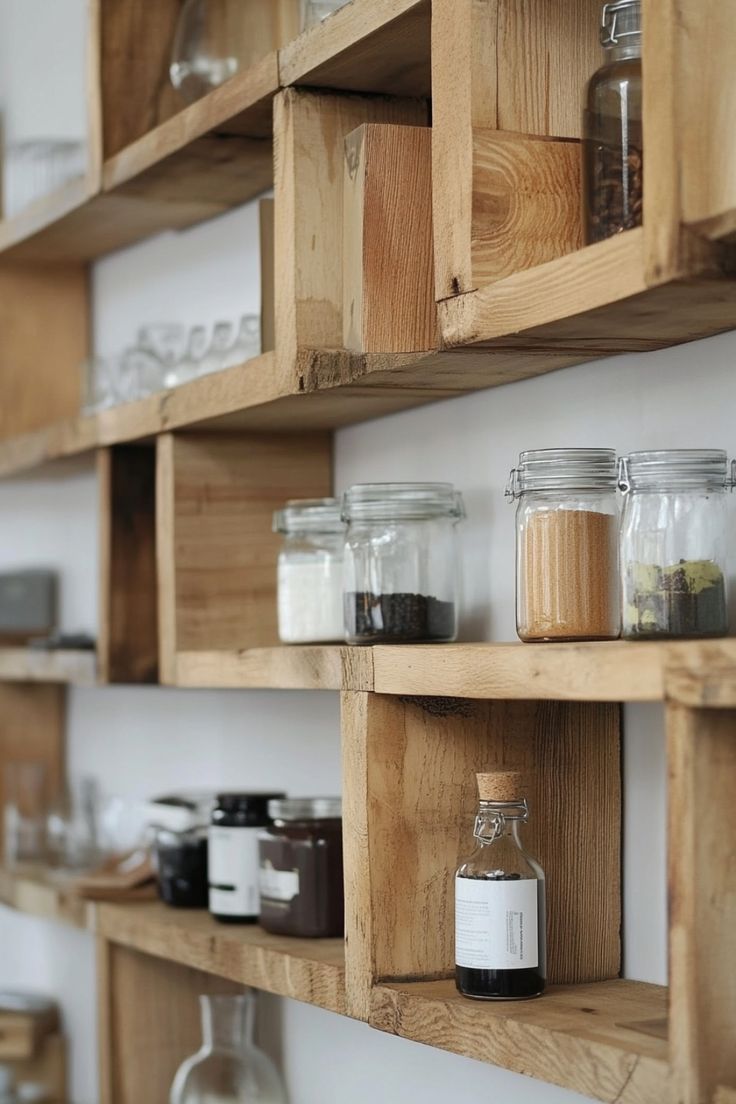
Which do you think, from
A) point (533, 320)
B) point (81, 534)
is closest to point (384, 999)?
point (533, 320)

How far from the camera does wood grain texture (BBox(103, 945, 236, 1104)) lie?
1958 millimetres

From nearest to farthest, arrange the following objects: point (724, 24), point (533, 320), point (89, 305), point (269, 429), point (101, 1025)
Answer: point (724, 24) → point (533, 320) → point (269, 429) → point (101, 1025) → point (89, 305)

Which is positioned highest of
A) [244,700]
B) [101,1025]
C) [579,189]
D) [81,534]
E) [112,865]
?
[579,189]

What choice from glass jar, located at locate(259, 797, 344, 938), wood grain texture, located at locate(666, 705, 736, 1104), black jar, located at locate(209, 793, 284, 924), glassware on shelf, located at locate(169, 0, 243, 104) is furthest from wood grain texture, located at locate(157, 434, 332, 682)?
wood grain texture, located at locate(666, 705, 736, 1104)

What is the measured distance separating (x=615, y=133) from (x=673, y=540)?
30 cm

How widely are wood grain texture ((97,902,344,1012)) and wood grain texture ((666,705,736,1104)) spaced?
429 mm

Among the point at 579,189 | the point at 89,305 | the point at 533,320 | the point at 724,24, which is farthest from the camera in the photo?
the point at 89,305

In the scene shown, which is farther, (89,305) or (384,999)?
(89,305)

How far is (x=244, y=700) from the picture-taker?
6.53ft

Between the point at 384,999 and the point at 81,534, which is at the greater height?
the point at 81,534

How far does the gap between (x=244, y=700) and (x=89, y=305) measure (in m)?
0.78

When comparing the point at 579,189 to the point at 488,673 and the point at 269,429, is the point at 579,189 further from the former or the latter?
the point at 269,429

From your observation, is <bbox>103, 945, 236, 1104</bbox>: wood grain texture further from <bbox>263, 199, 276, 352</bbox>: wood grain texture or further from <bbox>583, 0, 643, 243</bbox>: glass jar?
<bbox>583, 0, 643, 243</bbox>: glass jar

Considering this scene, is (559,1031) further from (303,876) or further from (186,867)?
(186,867)
